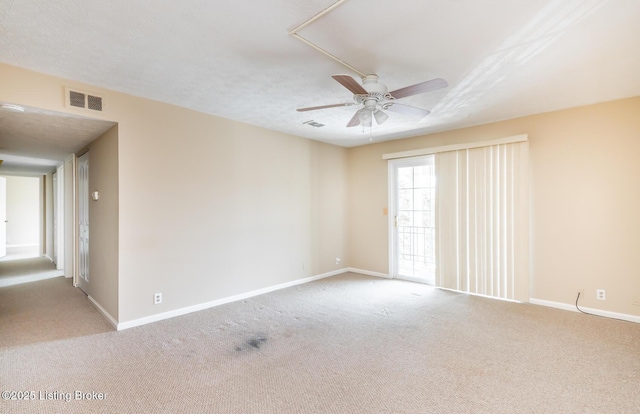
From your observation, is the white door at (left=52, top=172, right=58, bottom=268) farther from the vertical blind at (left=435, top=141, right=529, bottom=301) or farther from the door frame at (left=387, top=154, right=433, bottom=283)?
the vertical blind at (left=435, top=141, right=529, bottom=301)

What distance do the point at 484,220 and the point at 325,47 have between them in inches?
141

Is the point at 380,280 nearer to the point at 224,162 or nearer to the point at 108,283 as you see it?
the point at 224,162

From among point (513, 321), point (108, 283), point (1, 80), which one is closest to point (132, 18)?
point (1, 80)

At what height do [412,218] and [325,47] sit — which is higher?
[325,47]

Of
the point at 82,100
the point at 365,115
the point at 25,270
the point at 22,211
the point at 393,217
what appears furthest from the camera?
the point at 22,211

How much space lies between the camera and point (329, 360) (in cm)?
264

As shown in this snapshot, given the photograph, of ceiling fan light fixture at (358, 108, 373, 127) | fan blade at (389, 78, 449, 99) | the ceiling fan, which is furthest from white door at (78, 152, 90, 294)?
fan blade at (389, 78, 449, 99)

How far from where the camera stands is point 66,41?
229 centimetres

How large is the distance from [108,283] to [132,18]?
3049 mm

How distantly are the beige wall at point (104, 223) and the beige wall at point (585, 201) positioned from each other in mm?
5184

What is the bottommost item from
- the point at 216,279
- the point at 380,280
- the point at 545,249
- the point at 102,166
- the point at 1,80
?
the point at 380,280

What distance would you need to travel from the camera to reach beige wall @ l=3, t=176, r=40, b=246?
9.67 meters

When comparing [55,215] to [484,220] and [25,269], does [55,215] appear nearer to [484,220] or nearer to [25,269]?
[25,269]

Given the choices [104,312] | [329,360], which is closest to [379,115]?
[329,360]
